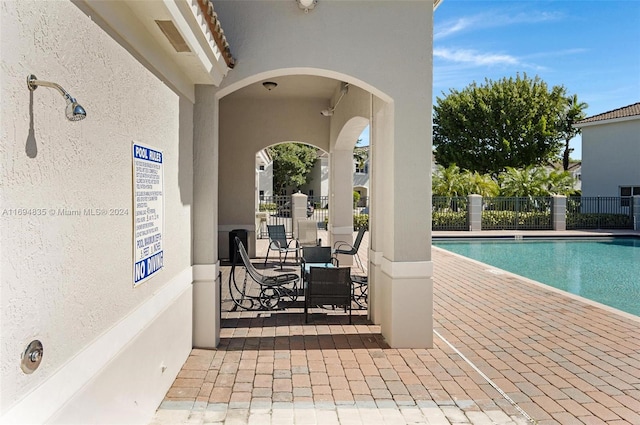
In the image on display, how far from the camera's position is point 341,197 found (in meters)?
11.3

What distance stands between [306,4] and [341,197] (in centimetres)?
658

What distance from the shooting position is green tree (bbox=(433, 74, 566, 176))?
32.1 m

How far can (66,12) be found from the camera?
88.0 inches

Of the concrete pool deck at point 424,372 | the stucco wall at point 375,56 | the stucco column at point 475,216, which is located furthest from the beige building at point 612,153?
the stucco wall at point 375,56

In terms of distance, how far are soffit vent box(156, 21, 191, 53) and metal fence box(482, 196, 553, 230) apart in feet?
67.3

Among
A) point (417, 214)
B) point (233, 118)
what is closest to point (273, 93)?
point (233, 118)

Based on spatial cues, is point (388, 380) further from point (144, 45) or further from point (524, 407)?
point (144, 45)

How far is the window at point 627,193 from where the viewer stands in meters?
24.2

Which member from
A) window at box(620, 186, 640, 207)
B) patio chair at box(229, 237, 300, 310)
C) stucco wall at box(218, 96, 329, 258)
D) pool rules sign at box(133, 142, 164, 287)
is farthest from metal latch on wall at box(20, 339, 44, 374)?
window at box(620, 186, 640, 207)

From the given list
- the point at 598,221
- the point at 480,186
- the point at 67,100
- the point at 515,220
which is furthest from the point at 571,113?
the point at 67,100

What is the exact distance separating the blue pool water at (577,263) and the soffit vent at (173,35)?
26.5ft

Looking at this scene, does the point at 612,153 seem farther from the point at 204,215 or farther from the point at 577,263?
the point at 204,215

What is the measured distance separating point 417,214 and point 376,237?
109 centimetres

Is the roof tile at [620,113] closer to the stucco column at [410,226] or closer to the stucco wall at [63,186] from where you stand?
the stucco column at [410,226]
